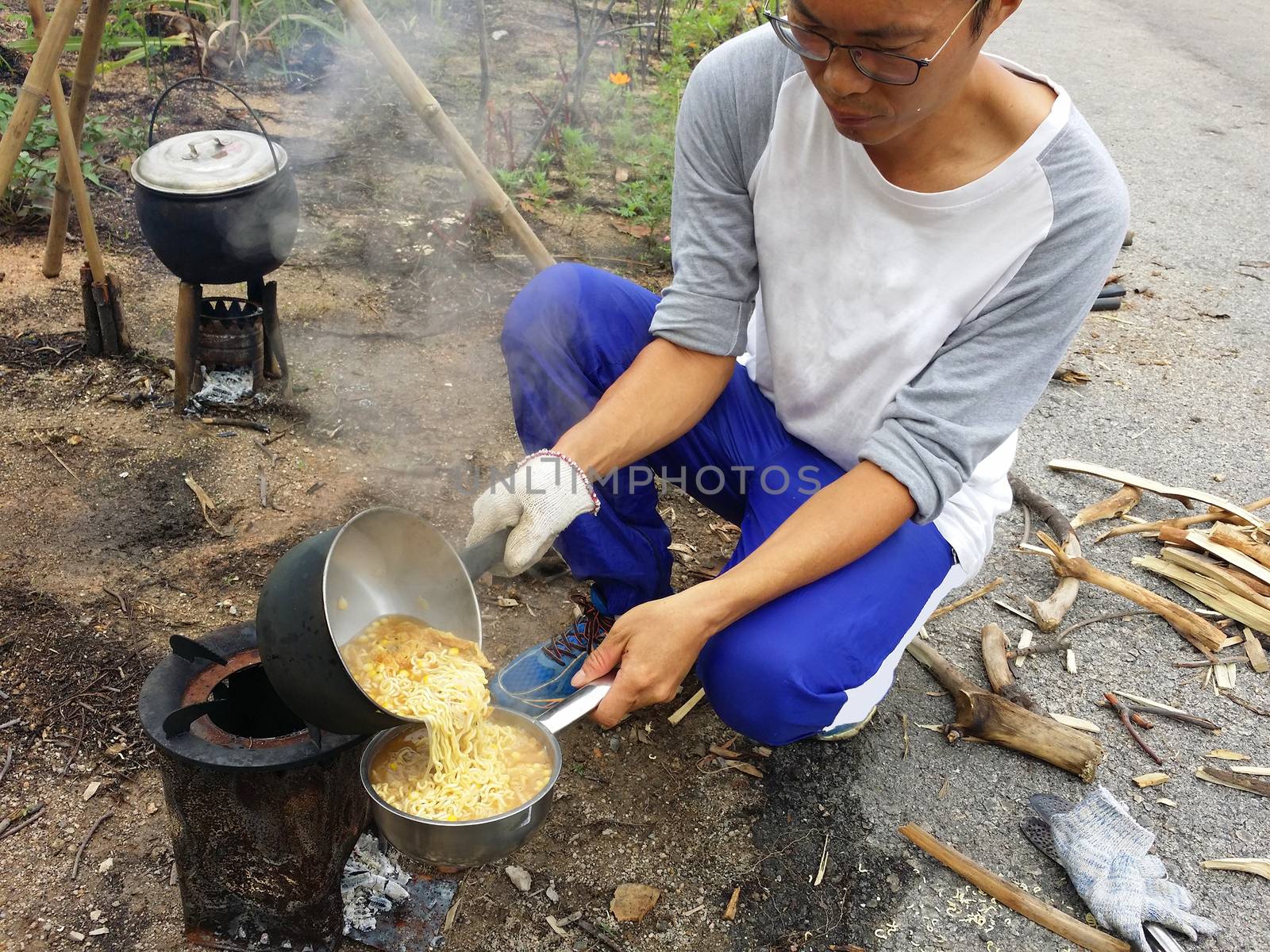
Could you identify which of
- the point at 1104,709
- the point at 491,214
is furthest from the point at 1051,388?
the point at 491,214

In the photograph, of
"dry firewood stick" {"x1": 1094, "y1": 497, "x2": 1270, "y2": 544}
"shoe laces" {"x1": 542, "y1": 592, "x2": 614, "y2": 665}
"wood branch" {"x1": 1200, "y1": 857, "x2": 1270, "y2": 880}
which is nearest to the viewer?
"wood branch" {"x1": 1200, "y1": 857, "x2": 1270, "y2": 880}

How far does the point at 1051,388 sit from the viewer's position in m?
5.36

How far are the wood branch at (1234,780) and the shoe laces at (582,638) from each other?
2.03 m

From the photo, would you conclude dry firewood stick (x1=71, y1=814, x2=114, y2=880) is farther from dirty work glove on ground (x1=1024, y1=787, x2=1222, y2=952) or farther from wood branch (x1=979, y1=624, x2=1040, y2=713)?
wood branch (x1=979, y1=624, x2=1040, y2=713)

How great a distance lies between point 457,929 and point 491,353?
10.1 ft

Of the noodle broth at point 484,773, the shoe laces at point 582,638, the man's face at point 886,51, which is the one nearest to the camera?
the man's face at point 886,51

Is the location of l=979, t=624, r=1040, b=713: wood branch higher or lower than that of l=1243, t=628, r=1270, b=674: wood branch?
lower

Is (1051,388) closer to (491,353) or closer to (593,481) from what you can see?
(491,353)

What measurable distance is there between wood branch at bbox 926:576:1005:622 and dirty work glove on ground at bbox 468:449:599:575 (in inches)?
71.3

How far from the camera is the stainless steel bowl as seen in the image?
215cm

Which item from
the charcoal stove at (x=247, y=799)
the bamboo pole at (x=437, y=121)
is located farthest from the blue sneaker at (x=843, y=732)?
the bamboo pole at (x=437, y=121)

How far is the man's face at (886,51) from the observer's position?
6.56ft

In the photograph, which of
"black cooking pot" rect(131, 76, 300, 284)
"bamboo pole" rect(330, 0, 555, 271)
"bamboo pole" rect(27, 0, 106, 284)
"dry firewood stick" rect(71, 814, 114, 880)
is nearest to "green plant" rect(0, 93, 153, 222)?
"bamboo pole" rect(27, 0, 106, 284)

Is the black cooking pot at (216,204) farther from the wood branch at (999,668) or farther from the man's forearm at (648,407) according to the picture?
the wood branch at (999,668)
